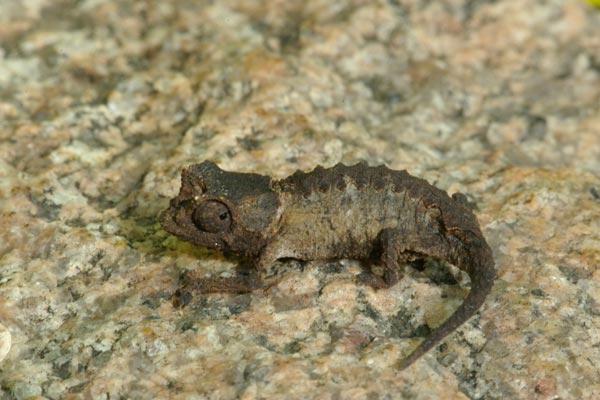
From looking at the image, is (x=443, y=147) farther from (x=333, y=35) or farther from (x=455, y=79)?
(x=333, y=35)

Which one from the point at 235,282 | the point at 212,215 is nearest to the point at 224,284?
the point at 235,282

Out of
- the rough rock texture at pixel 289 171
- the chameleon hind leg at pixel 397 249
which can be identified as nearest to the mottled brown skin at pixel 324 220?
the chameleon hind leg at pixel 397 249

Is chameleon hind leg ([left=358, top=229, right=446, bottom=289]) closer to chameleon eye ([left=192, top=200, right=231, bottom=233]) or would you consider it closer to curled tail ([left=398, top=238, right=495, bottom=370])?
curled tail ([left=398, top=238, right=495, bottom=370])

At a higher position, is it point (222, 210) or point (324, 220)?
point (222, 210)

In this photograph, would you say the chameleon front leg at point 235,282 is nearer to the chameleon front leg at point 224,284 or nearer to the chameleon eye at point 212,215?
the chameleon front leg at point 224,284

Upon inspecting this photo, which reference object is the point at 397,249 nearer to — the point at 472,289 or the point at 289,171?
the point at 472,289

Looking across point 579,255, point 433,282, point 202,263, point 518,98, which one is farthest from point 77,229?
point 518,98
